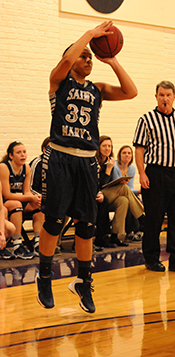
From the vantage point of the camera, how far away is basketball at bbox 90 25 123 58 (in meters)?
3.03

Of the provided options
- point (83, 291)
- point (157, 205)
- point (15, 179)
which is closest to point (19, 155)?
point (15, 179)

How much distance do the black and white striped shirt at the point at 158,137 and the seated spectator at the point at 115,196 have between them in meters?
1.28

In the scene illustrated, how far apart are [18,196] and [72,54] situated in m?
2.67

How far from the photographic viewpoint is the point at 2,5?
21.0ft

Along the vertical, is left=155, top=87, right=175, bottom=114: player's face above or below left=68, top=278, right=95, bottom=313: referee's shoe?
above

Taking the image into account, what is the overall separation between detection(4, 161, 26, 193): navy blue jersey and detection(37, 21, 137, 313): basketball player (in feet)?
7.73

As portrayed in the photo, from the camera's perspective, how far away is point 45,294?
10.0 feet

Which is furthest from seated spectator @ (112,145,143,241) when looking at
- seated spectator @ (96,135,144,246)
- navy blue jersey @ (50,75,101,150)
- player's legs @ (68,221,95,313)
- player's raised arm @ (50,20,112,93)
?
player's raised arm @ (50,20,112,93)

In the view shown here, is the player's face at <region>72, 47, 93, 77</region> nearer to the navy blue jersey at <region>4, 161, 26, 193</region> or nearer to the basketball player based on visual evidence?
the basketball player

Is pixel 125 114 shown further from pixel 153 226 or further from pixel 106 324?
pixel 106 324

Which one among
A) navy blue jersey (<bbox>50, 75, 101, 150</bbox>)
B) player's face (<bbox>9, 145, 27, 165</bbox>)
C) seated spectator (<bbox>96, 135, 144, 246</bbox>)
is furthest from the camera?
seated spectator (<bbox>96, 135, 144, 246</bbox>)

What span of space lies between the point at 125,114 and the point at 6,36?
7.92 feet

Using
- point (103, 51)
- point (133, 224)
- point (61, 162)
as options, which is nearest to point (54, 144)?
point (61, 162)

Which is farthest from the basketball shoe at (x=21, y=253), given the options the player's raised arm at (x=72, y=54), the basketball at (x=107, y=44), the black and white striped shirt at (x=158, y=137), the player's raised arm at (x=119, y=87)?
the basketball at (x=107, y=44)
